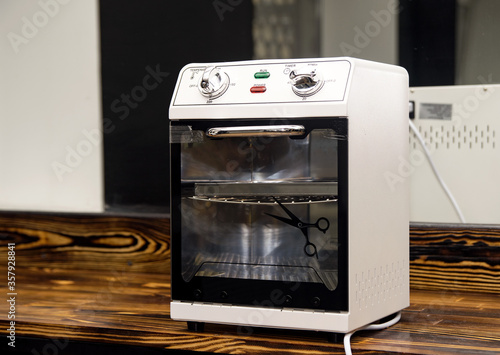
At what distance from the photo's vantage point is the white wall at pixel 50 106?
170cm

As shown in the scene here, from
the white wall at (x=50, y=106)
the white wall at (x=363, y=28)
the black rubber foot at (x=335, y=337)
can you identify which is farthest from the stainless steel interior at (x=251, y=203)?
the white wall at (x=50, y=106)

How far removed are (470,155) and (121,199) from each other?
0.87 metres

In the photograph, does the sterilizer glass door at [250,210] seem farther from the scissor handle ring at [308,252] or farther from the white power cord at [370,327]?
the white power cord at [370,327]

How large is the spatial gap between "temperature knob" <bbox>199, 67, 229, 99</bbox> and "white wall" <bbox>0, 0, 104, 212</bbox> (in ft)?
2.38

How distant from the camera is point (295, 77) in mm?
998

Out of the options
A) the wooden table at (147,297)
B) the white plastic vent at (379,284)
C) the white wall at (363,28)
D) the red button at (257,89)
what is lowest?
the wooden table at (147,297)

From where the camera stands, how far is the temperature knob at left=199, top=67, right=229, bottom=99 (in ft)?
3.39

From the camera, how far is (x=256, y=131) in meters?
1.01

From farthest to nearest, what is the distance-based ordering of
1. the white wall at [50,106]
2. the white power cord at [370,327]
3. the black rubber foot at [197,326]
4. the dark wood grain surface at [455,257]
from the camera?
the white wall at [50,106]
the dark wood grain surface at [455,257]
the black rubber foot at [197,326]
the white power cord at [370,327]

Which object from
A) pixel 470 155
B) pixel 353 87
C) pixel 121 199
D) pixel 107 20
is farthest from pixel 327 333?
pixel 107 20

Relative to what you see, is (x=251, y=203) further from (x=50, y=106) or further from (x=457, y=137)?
(x=50, y=106)

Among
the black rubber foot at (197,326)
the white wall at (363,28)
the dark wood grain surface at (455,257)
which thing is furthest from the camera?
the white wall at (363,28)

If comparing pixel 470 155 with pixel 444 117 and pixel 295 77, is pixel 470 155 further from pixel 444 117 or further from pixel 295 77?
pixel 295 77

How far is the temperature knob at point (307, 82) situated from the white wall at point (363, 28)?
59cm
